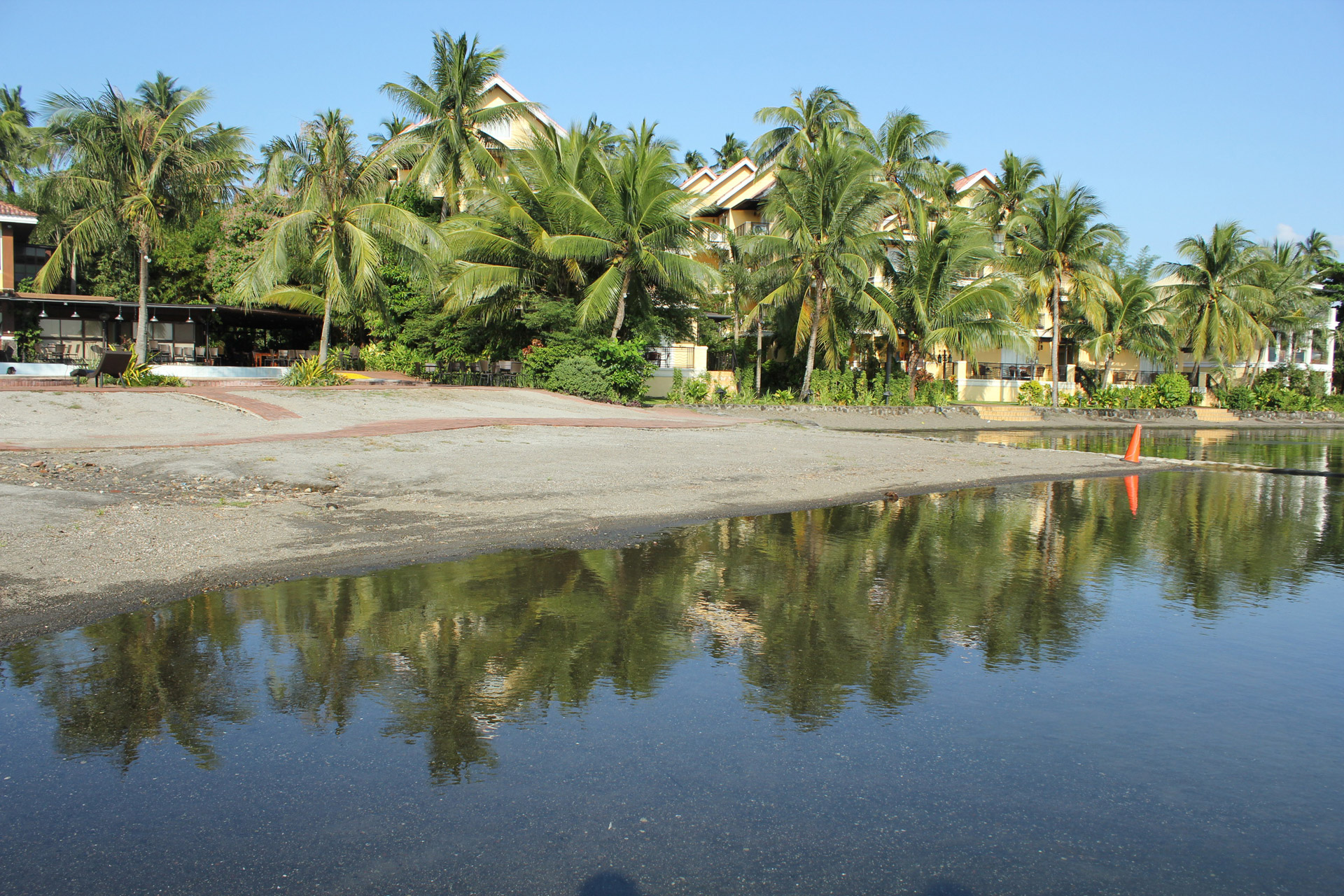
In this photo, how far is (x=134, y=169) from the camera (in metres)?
28.3

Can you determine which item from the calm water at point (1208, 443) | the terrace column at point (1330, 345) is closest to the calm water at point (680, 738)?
the calm water at point (1208, 443)

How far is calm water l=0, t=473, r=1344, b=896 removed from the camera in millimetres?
3916

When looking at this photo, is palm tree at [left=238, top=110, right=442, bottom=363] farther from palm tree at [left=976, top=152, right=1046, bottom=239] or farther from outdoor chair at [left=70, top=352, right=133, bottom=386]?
palm tree at [left=976, top=152, right=1046, bottom=239]

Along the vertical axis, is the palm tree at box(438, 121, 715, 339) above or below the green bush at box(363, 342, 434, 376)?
above

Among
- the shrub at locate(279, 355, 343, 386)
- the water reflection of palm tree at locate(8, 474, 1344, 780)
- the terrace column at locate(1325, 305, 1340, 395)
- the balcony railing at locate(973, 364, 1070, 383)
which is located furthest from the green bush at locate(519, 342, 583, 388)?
the terrace column at locate(1325, 305, 1340, 395)

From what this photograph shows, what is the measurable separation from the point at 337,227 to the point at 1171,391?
1518 inches

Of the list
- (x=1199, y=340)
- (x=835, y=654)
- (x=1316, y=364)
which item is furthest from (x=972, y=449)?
(x=1316, y=364)

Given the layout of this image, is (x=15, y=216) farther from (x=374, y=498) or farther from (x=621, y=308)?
(x=374, y=498)

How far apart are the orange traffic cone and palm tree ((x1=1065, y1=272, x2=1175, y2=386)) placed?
27.8 meters

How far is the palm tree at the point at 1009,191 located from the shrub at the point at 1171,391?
35.4 ft

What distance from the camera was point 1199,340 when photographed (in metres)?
47.2

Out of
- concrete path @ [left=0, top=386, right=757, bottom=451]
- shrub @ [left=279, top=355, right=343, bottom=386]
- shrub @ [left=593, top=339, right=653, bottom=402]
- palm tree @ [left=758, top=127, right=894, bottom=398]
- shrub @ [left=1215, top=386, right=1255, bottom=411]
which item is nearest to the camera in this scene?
concrete path @ [left=0, top=386, right=757, bottom=451]

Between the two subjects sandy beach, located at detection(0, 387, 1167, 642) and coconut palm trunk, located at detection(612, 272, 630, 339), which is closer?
sandy beach, located at detection(0, 387, 1167, 642)

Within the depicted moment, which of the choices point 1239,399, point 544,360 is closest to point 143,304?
point 544,360
